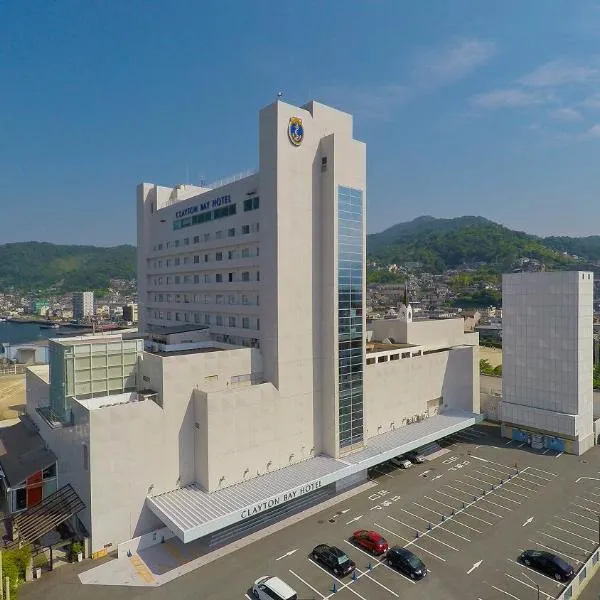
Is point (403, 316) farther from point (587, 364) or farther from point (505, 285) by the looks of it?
point (587, 364)

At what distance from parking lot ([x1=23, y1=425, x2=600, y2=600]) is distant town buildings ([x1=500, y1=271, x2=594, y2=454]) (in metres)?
4.05

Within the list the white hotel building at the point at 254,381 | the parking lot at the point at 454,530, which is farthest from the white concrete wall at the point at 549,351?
the white hotel building at the point at 254,381

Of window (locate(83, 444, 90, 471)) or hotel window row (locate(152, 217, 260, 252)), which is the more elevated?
hotel window row (locate(152, 217, 260, 252))

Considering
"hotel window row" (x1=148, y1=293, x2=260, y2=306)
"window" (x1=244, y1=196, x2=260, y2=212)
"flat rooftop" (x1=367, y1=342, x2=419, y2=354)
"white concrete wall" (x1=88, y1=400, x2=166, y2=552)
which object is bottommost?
"white concrete wall" (x1=88, y1=400, x2=166, y2=552)

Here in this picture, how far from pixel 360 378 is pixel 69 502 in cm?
2486

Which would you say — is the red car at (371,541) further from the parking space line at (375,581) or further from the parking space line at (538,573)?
the parking space line at (538,573)

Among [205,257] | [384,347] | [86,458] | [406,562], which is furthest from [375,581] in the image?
[205,257]

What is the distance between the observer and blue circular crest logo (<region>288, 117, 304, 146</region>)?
3559 cm

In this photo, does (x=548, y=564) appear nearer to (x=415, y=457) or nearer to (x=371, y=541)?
(x=371, y=541)

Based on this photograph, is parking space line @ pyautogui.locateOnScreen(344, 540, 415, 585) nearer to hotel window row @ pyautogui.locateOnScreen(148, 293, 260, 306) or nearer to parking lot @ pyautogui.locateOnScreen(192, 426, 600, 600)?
parking lot @ pyautogui.locateOnScreen(192, 426, 600, 600)

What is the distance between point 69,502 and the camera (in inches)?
1134

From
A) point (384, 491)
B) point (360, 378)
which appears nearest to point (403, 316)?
point (360, 378)

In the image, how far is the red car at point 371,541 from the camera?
2716 cm

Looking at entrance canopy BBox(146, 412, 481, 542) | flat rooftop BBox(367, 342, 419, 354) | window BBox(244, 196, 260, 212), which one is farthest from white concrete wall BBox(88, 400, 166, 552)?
flat rooftop BBox(367, 342, 419, 354)
